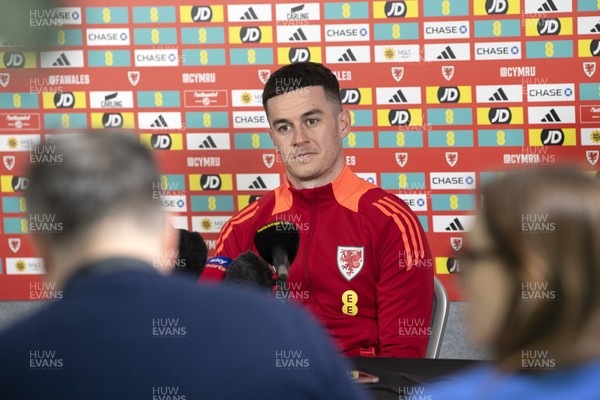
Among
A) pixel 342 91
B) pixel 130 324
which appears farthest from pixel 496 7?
pixel 130 324

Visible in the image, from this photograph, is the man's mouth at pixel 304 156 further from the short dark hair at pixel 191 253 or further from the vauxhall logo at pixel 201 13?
the vauxhall logo at pixel 201 13

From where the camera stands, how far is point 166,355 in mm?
863

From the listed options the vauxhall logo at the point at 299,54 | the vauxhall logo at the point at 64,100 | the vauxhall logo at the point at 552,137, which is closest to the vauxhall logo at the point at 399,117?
the vauxhall logo at the point at 299,54

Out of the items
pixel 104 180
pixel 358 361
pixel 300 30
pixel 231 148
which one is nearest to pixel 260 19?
pixel 300 30

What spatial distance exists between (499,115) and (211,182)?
1.06 m

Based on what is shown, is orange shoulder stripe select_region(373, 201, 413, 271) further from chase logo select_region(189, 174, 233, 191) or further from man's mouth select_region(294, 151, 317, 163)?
chase logo select_region(189, 174, 233, 191)

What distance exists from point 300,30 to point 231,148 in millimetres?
491

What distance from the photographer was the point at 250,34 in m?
2.87

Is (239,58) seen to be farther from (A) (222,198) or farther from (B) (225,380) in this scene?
(B) (225,380)

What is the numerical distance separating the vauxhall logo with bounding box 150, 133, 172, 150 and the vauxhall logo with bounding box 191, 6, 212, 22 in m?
0.44

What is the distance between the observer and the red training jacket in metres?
2.05

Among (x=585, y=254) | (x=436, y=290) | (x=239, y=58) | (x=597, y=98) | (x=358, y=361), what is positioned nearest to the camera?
(x=585, y=254)

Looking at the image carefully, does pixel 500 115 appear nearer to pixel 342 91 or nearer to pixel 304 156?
pixel 342 91

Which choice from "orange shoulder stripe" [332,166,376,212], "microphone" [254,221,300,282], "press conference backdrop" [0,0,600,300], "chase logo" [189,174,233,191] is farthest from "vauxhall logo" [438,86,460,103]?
"microphone" [254,221,300,282]
